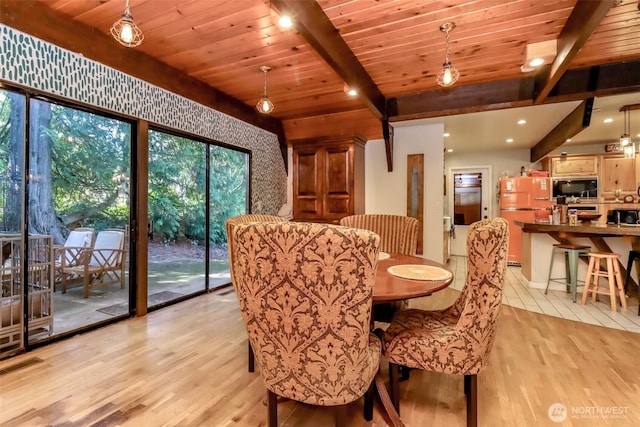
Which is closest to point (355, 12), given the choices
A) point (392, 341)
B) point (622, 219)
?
point (392, 341)

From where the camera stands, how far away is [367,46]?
2857 millimetres

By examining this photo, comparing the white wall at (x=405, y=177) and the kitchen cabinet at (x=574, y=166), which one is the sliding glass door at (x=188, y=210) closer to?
the white wall at (x=405, y=177)

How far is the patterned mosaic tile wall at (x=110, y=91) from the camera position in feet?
7.32

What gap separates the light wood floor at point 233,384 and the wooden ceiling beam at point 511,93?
8.02 feet

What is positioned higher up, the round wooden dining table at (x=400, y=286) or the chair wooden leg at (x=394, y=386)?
the round wooden dining table at (x=400, y=286)

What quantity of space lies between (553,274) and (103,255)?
559cm

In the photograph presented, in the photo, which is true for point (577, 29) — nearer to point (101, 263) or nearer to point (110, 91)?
point (110, 91)

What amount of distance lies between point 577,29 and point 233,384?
3.41 metres

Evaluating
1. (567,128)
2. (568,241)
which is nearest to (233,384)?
(568,241)

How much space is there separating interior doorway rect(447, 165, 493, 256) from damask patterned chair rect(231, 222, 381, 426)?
6636mm

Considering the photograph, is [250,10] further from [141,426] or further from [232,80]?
[141,426]

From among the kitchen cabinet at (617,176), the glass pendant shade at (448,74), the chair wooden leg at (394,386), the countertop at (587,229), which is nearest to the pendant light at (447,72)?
the glass pendant shade at (448,74)

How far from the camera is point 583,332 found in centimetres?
279

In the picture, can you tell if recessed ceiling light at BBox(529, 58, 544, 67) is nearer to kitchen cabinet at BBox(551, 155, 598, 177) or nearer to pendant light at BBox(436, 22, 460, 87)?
pendant light at BBox(436, 22, 460, 87)
